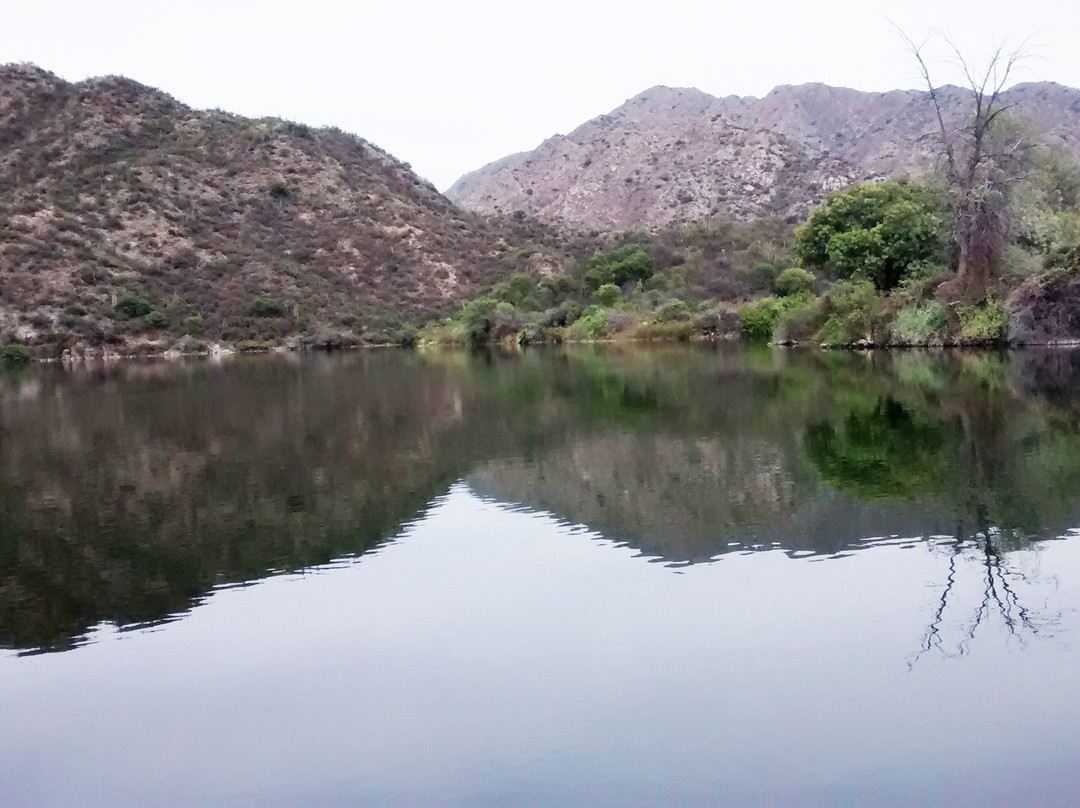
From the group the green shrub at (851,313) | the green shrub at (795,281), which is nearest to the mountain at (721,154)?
the green shrub at (795,281)

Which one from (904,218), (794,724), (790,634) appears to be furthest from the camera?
(904,218)

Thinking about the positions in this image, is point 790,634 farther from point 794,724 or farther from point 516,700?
point 516,700

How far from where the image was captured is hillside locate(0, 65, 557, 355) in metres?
72.6

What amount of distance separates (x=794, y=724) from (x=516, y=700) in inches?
68.5

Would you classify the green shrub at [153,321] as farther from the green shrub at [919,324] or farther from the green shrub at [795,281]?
the green shrub at [919,324]

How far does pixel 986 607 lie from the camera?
315 inches

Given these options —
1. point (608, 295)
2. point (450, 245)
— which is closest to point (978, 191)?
point (608, 295)

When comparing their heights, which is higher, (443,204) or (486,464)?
(443,204)

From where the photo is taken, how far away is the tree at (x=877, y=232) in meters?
43.1

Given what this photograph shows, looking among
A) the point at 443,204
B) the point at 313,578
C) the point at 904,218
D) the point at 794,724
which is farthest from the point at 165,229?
the point at 794,724

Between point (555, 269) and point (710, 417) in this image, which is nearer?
point (710, 417)

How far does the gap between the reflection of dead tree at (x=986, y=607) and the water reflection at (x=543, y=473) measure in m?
0.04

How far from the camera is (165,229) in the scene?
81.5 m

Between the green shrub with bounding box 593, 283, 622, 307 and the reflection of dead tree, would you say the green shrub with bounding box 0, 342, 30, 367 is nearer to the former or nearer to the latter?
the green shrub with bounding box 593, 283, 622, 307
